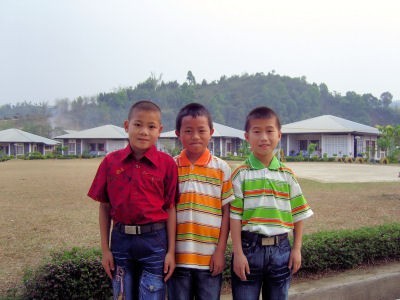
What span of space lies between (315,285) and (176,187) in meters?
1.85

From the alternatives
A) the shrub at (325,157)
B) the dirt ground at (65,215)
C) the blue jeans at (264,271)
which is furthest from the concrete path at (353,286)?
the shrub at (325,157)

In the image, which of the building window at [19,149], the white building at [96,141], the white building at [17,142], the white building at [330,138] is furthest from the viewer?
the building window at [19,149]

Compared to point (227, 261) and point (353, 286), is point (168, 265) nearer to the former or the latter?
point (227, 261)

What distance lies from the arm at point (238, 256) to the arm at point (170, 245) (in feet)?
1.04

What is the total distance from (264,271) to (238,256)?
178mm

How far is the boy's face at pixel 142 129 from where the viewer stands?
2.17 m

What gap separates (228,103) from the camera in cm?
6825

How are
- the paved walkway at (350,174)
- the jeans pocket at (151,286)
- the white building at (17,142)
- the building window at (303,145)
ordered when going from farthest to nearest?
the white building at (17,142) < the building window at (303,145) < the paved walkway at (350,174) < the jeans pocket at (151,286)

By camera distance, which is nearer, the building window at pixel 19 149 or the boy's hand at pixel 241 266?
the boy's hand at pixel 241 266

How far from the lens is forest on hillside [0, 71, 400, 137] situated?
6231cm

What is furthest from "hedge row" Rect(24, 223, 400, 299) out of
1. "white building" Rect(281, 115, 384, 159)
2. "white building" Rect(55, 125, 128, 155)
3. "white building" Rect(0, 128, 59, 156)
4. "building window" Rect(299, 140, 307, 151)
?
"white building" Rect(0, 128, 59, 156)

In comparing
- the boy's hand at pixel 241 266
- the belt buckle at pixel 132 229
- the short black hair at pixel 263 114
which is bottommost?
the boy's hand at pixel 241 266

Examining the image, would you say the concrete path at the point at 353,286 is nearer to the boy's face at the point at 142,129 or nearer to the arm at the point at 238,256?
the arm at the point at 238,256

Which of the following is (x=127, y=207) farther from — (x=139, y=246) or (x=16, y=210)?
(x=16, y=210)
